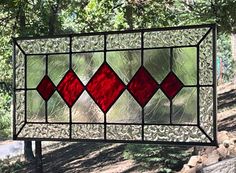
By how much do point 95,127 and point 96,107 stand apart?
19 cm

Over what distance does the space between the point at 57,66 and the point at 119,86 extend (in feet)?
2.39

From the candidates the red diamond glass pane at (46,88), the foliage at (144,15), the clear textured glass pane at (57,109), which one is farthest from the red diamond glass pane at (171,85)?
the foliage at (144,15)

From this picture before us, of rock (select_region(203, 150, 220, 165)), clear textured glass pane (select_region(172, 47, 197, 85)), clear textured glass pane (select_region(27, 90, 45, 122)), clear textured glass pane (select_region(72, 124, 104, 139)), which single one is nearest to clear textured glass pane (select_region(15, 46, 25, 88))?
clear textured glass pane (select_region(27, 90, 45, 122))

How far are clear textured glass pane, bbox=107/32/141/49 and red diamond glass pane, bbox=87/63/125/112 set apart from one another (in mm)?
214

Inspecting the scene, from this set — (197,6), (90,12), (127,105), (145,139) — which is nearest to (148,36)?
(127,105)

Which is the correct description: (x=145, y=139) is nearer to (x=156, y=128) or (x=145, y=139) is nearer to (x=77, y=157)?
(x=156, y=128)

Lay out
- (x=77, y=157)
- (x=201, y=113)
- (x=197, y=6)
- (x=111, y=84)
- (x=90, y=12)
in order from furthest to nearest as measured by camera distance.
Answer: (x=77, y=157), (x=197, y=6), (x=90, y=12), (x=111, y=84), (x=201, y=113)

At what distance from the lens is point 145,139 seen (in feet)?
14.5

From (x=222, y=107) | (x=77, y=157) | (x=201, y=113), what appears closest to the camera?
(x=201, y=113)

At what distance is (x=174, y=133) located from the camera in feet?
14.2

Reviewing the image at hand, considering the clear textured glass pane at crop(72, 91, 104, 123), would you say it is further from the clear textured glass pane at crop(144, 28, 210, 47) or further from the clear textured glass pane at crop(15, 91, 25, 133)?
the clear textured glass pane at crop(144, 28, 210, 47)

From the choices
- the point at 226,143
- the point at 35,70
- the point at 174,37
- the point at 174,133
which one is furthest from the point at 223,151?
the point at 35,70

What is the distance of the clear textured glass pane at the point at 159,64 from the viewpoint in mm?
4422

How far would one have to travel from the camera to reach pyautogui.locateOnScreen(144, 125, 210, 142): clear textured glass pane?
4.27m
